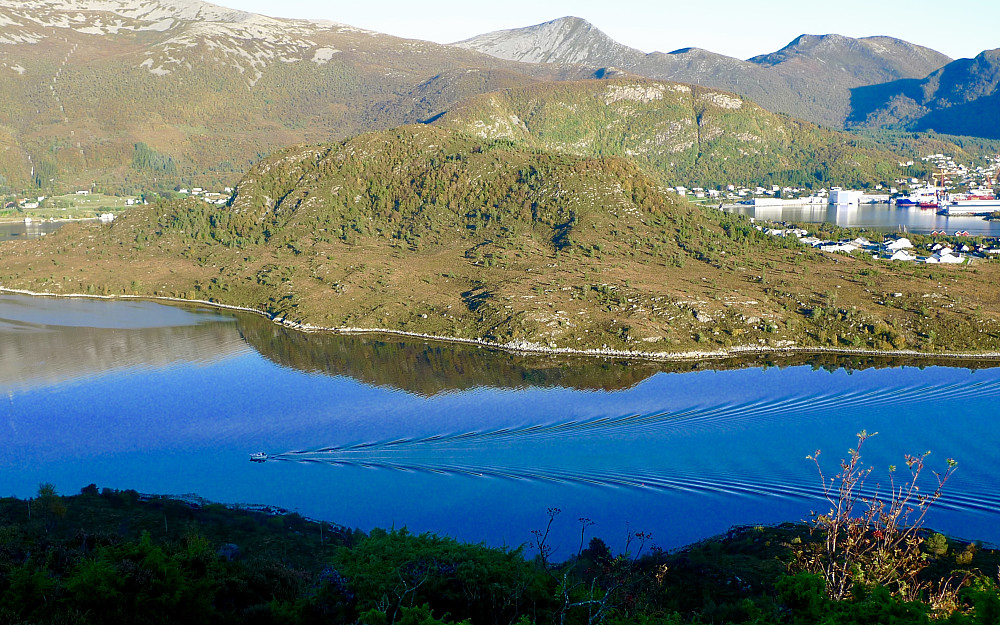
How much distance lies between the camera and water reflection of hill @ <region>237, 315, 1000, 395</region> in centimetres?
5069

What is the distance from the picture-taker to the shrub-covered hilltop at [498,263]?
60906 millimetres

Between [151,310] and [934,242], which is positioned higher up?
[934,242]

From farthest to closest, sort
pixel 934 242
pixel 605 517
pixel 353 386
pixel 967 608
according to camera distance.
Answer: pixel 934 242 → pixel 353 386 → pixel 605 517 → pixel 967 608

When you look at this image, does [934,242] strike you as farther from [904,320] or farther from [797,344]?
[797,344]

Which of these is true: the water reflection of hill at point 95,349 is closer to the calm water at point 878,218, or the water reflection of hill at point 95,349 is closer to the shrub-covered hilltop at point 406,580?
the shrub-covered hilltop at point 406,580

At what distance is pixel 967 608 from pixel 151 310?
75192mm

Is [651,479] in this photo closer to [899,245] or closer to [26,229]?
[899,245]

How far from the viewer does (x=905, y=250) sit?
9281 cm

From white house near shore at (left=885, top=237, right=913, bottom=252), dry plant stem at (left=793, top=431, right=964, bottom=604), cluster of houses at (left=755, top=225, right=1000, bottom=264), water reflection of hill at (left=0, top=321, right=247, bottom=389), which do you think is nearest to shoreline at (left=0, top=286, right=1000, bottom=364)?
water reflection of hill at (left=0, top=321, right=247, bottom=389)

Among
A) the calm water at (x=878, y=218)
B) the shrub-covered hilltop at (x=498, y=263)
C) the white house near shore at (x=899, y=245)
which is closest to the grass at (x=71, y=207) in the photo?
the shrub-covered hilltop at (x=498, y=263)

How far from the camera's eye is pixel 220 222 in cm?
10325

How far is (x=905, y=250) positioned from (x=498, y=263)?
5223 centimetres

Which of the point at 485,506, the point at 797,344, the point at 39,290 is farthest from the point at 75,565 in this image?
the point at 39,290

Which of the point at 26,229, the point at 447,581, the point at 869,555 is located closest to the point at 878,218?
the point at 869,555
